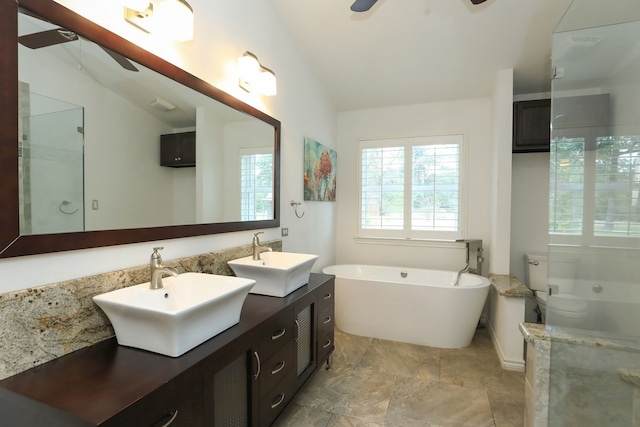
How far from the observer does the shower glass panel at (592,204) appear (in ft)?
4.95

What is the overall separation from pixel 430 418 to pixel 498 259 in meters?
1.69

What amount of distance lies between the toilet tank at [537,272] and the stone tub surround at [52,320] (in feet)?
11.4

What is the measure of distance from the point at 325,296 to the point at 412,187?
2035mm

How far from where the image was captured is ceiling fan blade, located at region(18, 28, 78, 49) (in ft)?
Result: 3.36

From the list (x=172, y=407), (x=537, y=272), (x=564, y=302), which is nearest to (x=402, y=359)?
(x=564, y=302)

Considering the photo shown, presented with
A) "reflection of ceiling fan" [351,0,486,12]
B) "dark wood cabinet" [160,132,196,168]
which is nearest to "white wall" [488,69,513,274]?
"reflection of ceiling fan" [351,0,486,12]

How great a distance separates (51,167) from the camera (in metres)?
1.11

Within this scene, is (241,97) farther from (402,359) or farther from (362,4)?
(402,359)

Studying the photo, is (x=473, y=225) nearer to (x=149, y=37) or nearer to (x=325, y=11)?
(x=325, y=11)

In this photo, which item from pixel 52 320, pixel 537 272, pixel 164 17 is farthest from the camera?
pixel 537 272

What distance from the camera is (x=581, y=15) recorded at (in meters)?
1.93

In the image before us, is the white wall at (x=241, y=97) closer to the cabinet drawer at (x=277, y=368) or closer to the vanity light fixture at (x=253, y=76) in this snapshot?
the vanity light fixture at (x=253, y=76)

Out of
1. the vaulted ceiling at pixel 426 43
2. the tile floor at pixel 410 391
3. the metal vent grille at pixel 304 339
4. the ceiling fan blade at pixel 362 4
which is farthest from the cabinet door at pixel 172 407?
the vaulted ceiling at pixel 426 43

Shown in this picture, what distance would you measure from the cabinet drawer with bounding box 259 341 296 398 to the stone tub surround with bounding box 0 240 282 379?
712 millimetres
